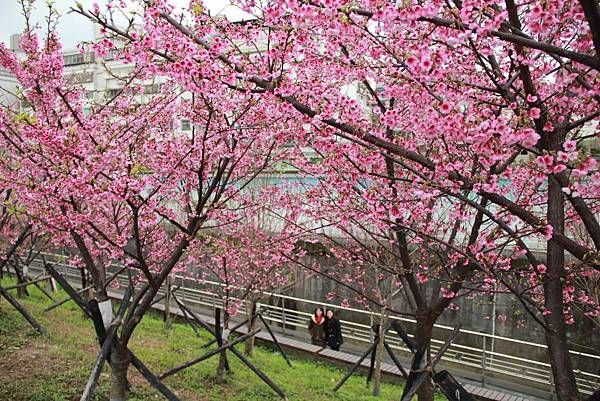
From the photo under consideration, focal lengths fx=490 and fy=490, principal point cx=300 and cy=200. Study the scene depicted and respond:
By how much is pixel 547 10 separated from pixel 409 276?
3.75 metres

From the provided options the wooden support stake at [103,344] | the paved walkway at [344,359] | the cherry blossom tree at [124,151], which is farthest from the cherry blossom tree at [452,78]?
the paved walkway at [344,359]

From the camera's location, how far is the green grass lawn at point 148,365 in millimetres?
7371

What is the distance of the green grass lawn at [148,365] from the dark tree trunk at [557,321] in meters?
5.55

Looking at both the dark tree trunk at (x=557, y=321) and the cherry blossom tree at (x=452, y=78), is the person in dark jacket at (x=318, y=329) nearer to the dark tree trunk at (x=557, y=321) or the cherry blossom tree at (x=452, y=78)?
the cherry blossom tree at (x=452, y=78)

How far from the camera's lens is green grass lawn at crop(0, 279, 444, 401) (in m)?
7.37

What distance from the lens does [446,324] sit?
13422 millimetres

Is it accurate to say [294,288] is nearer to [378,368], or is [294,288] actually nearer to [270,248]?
[378,368]

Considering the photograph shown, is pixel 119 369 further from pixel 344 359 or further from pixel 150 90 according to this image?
pixel 344 359

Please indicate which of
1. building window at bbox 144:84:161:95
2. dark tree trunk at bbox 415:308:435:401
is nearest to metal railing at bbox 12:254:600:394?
dark tree trunk at bbox 415:308:435:401

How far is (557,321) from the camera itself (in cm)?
424

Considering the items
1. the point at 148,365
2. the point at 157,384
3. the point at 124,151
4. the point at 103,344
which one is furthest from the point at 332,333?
the point at 124,151

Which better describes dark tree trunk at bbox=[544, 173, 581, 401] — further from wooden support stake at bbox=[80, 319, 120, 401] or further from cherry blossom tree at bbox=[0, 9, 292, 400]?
wooden support stake at bbox=[80, 319, 120, 401]

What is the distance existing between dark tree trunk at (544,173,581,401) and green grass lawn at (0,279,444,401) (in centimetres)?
555

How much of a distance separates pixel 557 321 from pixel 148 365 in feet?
25.3
